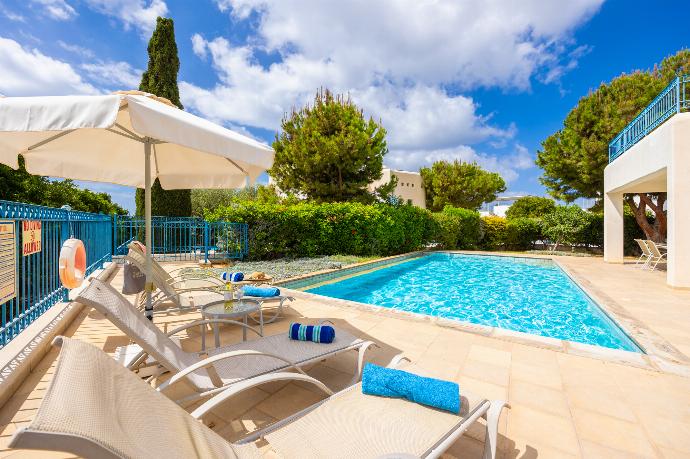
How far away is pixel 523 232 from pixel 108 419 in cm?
2261

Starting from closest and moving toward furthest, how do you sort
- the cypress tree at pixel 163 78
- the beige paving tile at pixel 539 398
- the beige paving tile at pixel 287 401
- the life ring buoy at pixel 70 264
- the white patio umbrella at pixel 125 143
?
1. the white patio umbrella at pixel 125 143
2. the beige paving tile at pixel 287 401
3. the beige paving tile at pixel 539 398
4. the life ring buoy at pixel 70 264
5. the cypress tree at pixel 163 78

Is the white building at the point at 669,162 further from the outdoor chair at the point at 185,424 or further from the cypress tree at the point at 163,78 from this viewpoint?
the cypress tree at the point at 163,78

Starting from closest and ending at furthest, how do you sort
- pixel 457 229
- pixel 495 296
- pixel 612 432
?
1. pixel 612 432
2. pixel 495 296
3. pixel 457 229

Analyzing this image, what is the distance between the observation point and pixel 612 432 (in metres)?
2.47

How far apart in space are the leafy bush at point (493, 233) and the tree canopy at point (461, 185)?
519 inches

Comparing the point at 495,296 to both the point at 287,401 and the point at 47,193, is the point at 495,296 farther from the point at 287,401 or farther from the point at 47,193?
the point at 47,193

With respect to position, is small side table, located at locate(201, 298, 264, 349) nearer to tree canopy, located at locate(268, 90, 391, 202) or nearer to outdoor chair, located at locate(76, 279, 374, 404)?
outdoor chair, located at locate(76, 279, 374, 404)

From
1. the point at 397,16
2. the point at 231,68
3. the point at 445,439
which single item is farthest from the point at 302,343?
the point at 231,68

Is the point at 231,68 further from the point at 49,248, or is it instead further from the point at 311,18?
the point at 49,248

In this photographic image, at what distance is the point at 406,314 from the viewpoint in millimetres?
5312

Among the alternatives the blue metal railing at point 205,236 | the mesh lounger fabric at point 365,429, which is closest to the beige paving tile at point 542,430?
the mesh lounger fabric at point 365,429

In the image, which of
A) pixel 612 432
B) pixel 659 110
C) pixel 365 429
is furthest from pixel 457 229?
pixel 365 429

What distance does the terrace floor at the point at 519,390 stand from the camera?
2.36 m

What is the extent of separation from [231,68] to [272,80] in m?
3.00
